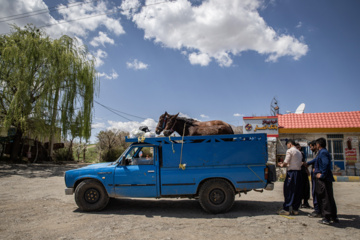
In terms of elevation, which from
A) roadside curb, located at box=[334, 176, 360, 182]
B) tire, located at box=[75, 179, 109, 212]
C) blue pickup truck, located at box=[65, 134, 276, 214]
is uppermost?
blue pickup truck, located at box=[65, 134, 276, 214]

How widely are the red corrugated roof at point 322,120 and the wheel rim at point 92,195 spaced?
12.3 m

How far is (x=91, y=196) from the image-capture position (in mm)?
6277

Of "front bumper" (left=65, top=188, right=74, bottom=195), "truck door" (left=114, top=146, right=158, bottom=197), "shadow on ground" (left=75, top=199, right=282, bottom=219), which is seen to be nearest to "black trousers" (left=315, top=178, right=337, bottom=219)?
"shadow on ground" (left=75, top=199, right=282, bottom=219)

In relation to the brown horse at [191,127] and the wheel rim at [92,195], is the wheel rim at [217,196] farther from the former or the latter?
the wheel rim at [92,195]

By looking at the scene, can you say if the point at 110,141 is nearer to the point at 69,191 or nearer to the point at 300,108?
the point at 300,108

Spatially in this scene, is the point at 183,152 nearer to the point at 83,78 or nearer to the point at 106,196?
the point at 106,196

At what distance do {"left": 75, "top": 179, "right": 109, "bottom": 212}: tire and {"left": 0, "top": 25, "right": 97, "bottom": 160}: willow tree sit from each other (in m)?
12.9

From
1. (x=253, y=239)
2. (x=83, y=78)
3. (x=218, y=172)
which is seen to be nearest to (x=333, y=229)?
(x=253, y=239)

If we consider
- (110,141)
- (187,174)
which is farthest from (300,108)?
(110,141)

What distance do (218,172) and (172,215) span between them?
1.56 metres

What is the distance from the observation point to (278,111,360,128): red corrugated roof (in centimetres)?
1441

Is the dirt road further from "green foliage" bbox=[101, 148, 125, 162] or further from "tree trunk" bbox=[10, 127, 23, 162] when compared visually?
"green foliage" bbox=[101, 148, 125, 162]

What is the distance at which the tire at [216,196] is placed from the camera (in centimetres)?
599

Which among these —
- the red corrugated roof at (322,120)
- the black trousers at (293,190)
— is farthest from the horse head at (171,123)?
the red corrugated roof at (322,120)
